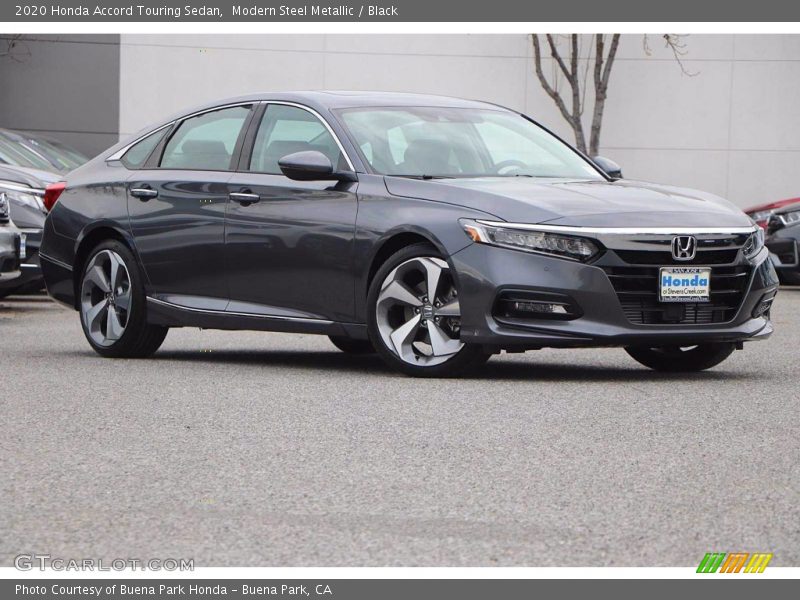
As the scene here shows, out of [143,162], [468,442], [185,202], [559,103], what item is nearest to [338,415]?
[468,442]

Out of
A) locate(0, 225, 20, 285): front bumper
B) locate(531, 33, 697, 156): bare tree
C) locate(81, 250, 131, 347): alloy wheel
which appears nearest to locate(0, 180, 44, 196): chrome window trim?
locate(0, 225, 20, 285): front bumper

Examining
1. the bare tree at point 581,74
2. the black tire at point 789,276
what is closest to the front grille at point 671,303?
the black tire at point 789,276

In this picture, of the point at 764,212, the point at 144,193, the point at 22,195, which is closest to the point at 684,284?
the point at 144,193

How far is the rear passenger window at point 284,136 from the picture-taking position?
31.7ft

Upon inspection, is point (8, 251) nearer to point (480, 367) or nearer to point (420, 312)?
point (480, 367)

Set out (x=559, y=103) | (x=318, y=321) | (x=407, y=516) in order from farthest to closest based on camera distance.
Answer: (x=559, y=103)
(x=318, y=321)
(x=407, y=516)

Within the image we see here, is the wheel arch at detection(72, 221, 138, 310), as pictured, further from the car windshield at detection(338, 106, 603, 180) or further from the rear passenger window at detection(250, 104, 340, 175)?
the car windshield at detection(338, 106, 603, 180)

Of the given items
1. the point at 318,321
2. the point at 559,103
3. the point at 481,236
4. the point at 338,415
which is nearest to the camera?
the point at 338,415

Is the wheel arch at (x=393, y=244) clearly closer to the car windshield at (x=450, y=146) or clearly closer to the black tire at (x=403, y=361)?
the black tire at (x=403, y=361)

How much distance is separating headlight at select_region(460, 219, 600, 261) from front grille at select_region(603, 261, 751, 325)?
147 millimetres

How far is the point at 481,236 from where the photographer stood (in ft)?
27.7

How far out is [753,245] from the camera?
29.3 ft

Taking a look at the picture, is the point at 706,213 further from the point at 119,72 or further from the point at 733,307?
the point at 119,72

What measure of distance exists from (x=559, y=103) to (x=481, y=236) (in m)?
18.9
